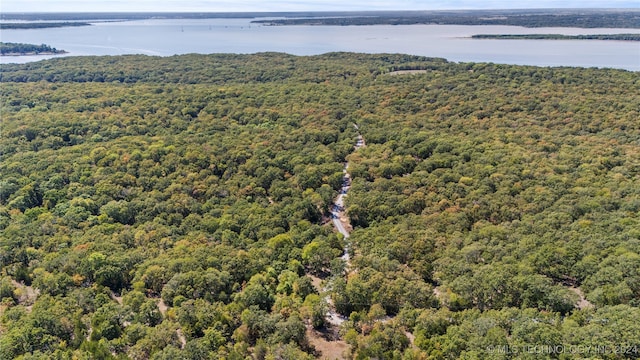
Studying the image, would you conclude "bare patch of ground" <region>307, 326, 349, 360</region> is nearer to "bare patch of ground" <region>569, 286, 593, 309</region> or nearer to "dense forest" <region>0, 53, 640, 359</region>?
"dense forest" <region>0, 53, 640, 359</region>

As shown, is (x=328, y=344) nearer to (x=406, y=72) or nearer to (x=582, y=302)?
(x=582, y=302)

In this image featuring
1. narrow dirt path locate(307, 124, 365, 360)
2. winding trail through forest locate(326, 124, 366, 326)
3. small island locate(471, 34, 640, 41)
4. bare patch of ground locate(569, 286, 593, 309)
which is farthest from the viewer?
small island locate(471, 34, 640, 41)

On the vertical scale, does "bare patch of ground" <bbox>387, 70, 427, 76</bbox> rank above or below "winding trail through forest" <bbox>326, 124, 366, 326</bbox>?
above

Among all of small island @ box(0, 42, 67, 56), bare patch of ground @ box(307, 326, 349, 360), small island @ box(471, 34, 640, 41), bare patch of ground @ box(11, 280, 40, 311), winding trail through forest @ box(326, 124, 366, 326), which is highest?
small island @ box(471, 34, 640, 41)

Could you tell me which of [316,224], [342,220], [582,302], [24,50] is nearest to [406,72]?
[342,220]

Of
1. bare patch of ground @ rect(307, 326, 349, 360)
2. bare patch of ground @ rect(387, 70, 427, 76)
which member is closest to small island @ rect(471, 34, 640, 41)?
bare patch of ground @ rect(387, 70, 427, 76)

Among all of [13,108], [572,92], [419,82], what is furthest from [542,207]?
[13,108]

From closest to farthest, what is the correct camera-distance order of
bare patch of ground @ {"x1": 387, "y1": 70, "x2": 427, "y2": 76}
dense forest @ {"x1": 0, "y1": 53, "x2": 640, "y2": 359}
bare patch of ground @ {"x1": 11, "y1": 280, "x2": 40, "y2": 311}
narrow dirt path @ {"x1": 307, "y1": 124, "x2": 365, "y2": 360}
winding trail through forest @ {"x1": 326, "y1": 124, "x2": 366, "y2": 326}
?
dense forest @ {"x1": 0, "y1": 53, "x2": 640, "y2": 359} → narrow dirt path @ {"x1": 307, "y1": 124, "x2": 365, "y2": 360} → winding trail through forest @ {"x1": 326, "y1": 124, "x2": 366, "y2": 326} → bare patch of ground @ {"x1": 11, "y1": 280, "x2": 40, "y2": 311} → bare patch of ground @ {"x1": 387, "y1": 70, "x2": 427, "y2": 76}

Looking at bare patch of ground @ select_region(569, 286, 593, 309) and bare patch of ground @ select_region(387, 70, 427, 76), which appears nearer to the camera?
bare patch of ground @ select_region(569, 286, 593, 309)
